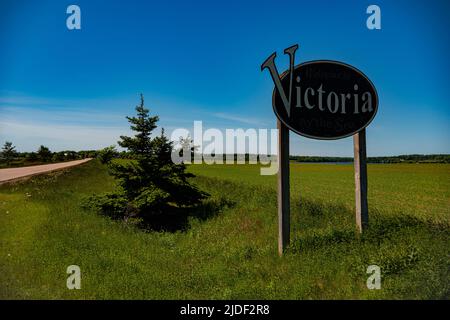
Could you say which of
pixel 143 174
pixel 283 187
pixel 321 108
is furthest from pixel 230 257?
pixel 143 174

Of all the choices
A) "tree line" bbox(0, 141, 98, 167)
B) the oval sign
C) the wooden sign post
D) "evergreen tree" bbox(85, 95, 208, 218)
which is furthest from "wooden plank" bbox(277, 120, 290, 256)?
"tree line" bbox(0, 141, 98, 167)

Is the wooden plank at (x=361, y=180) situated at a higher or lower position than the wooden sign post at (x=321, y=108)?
lower

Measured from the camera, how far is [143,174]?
37.8 feet

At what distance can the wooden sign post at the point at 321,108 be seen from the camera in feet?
21.1

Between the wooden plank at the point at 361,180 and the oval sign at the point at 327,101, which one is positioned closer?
the oval sign at the point at 327,101

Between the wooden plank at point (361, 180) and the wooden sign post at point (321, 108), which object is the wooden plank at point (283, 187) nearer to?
the wooden sign post at point (321, 108)

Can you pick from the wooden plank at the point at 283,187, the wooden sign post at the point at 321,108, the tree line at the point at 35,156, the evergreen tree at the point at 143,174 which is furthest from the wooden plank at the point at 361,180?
the tree line at the point at 35,156

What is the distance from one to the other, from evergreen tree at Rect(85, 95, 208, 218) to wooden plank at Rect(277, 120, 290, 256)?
221 inches

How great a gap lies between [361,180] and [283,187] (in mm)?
1785

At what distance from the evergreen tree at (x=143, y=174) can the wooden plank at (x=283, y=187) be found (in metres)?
5.61

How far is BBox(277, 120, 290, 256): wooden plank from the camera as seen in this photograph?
255 inches

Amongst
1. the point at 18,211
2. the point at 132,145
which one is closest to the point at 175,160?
the point at 132,145

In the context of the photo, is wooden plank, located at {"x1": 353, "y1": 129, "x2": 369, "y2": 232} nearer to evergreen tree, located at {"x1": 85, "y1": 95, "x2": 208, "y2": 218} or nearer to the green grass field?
the green grass field
